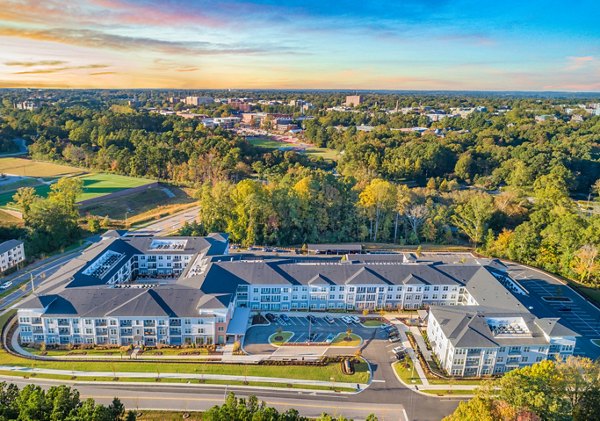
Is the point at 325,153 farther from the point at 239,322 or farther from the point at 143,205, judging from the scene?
the point at 239,322

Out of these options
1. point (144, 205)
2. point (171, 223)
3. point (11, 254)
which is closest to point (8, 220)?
point (11, 254)

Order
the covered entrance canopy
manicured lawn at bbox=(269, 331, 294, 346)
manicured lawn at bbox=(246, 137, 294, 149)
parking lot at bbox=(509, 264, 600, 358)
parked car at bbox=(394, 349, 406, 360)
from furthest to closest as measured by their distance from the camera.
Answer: manicured lawn at bbox=(246, 137, 294, 149) → parking lot at bbox=(509, 264, 600, 358) → manicured lawn at bbox=(269, 331, 294, 346) → the covered entrance canopy → parked car at bbox=(394, 349, 406, 360)

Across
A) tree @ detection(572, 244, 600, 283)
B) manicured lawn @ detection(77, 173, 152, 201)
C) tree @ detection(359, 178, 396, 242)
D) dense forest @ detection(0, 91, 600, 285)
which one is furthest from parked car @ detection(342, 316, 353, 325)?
manicured lawn @ detection(77, 173, 152, 201)

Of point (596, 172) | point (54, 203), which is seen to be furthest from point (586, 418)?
point (596, 172)

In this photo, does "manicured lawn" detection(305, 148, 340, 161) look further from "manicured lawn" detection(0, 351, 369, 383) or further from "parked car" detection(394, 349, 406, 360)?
"manicured lawn" detection(0, 351, 369, 383)

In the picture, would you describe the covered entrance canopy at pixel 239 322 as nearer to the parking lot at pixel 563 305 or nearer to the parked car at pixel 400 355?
the parked car at pixel 400 355

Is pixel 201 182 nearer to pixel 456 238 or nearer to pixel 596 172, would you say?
pixel 456 238
